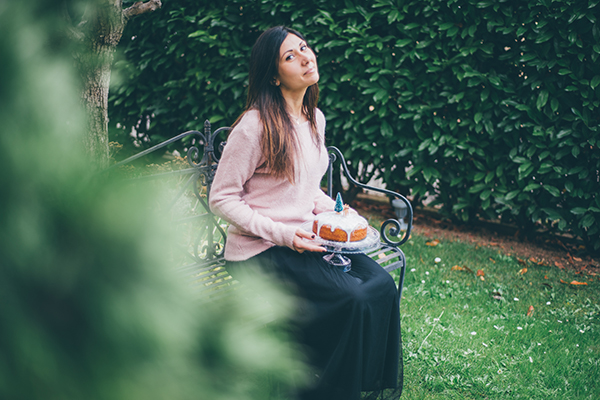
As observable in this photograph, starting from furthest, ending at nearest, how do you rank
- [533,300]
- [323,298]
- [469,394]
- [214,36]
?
[214,36]
[533,300]
[469,394]
[323,298]

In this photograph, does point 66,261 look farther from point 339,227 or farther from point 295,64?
point 295,64

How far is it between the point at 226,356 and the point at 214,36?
4.53 metres

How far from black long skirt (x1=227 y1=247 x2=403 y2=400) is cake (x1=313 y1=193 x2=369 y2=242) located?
124mm

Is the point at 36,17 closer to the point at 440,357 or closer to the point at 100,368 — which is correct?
the point at 100,368

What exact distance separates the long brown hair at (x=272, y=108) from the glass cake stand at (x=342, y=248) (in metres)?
0.32

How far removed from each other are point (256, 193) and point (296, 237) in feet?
1.03

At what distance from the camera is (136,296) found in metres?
0.35

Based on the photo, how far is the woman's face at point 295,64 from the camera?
218 centimetres

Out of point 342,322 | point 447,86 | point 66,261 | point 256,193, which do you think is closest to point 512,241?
point 447,86

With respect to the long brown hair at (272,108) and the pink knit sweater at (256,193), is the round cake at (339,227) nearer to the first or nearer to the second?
the pink knit sweater at (256,193)

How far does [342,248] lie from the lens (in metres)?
2.14

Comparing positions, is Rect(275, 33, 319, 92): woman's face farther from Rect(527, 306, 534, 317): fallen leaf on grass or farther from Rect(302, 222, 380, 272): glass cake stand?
Rect(527, 306, 534, 317): fallen leaf on grass

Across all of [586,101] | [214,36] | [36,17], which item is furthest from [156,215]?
[214,36]

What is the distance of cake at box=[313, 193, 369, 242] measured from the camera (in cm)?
214
